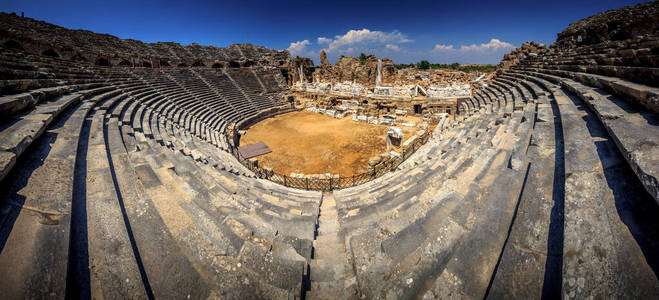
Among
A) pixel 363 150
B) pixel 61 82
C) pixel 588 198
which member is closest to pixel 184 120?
pixel 61 82

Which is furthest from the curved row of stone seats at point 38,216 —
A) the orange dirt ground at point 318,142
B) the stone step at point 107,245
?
the orange dirt ground at point 318,142

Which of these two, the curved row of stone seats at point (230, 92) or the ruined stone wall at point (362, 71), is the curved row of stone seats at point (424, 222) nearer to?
the curved row of stone seats at point (230, 92)

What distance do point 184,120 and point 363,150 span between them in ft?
37.3

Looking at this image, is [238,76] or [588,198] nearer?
[588,198]

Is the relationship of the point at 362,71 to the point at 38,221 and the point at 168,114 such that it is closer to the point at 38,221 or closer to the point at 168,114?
the point at 168,114

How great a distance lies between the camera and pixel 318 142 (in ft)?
47.7

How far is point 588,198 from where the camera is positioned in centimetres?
224

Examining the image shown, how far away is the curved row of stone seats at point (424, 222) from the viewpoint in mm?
2262

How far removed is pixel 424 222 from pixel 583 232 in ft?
4.85

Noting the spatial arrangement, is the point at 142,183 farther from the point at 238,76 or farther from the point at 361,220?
the point at 238,76

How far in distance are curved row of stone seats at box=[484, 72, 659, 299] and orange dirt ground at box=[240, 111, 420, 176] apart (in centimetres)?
778

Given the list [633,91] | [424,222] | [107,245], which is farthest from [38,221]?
[633,91]

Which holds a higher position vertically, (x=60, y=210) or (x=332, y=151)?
(x=60, y=210)

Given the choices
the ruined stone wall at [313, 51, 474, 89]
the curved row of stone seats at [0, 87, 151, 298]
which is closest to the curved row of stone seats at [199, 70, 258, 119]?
the ruined stone wall at [313, 51, 474, 89]
